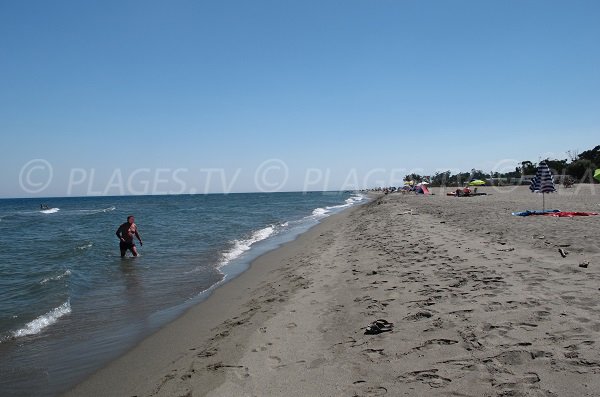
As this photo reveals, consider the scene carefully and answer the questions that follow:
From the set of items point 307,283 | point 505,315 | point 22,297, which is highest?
point 505,315

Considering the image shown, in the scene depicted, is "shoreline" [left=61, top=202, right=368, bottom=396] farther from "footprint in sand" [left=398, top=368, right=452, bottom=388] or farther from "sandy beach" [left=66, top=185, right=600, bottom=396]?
"footprint in sand" [left=398, top=368, right=452, bottom=388]

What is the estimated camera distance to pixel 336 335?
473 centimetres

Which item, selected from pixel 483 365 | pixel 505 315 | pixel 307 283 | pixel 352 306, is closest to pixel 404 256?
pixel 307 283

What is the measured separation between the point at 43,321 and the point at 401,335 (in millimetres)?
6639

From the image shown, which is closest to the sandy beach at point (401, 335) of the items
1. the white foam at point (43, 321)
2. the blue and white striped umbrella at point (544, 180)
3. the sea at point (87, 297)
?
the sea at point (87, 297)

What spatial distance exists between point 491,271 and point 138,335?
5980 mm

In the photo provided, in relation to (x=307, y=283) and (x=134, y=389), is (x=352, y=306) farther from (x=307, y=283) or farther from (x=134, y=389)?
(x=134, y=389)

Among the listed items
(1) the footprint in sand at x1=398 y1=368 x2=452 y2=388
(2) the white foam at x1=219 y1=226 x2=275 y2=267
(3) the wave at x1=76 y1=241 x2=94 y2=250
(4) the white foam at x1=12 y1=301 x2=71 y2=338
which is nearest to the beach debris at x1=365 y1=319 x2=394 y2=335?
(1) the footprint in sand at x1=398 y1=368 x2=452 y2=388

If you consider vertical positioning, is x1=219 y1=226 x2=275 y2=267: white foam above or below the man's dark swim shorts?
below

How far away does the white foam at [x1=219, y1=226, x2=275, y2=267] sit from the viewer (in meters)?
13.9

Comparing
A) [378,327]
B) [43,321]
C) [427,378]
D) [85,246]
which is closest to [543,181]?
[378,327]

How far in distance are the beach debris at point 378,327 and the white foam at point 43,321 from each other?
5796 millimetres

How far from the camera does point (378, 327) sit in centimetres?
461

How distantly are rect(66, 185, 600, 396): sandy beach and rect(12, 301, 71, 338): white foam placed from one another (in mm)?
2359
